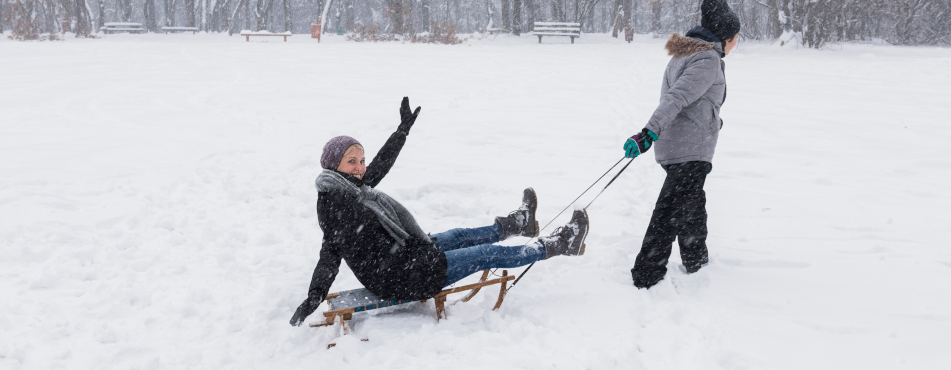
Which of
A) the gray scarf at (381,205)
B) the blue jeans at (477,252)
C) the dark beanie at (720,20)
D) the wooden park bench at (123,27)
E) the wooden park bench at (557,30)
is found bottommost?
the blue jeans at (477,252)

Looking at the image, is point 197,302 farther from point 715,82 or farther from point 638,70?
point 638,70

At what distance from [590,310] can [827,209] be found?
10.4 ft

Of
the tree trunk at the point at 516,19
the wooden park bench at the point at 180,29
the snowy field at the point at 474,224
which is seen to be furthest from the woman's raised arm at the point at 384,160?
the wooden park bench at the point at 180,29

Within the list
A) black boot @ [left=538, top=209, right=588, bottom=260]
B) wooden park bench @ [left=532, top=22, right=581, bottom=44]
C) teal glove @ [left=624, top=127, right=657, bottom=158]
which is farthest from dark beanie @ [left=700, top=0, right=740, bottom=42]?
wooden park bench @ [left=532, top=22, right=581, bottom=44]

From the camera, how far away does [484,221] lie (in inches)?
218

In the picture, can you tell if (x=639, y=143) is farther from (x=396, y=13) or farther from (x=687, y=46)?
(x=396, y=13)

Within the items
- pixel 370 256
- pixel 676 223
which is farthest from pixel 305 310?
pixel 676 223

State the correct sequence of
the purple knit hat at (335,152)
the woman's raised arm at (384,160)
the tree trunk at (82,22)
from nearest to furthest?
the purple knit hat at (335,152), the woman's raised arm at (384,160), the tree trunk at (82,22)

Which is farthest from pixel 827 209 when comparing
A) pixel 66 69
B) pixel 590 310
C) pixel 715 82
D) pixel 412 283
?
pixel 66 69

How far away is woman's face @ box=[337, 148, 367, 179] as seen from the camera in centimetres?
344

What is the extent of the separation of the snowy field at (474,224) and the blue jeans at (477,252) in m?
0.29

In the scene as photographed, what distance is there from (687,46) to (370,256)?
231 cm

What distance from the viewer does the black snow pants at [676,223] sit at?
3.89 m

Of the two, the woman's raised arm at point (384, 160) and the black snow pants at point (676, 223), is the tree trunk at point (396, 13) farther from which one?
the black snow pants at point (676, 223)
